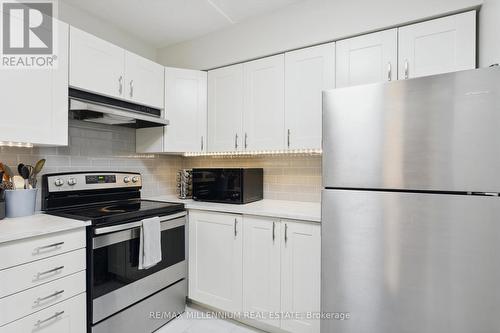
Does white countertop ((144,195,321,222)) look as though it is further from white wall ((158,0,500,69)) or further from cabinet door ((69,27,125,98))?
white wall ((158,0,500,69))

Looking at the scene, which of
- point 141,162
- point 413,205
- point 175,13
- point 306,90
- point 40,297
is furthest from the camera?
point 141,162

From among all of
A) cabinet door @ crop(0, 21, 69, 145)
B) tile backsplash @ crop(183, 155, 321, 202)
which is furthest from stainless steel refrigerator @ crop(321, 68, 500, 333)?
cabinet door @ crop(0, 21, 69, 145)

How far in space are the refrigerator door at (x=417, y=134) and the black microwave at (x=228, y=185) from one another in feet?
2.95

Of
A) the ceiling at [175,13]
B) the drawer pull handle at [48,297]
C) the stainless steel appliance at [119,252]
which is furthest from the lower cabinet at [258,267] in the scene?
the ceiling at [175,13]

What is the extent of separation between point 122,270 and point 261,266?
0.92 meters

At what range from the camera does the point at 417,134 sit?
1.21 metres

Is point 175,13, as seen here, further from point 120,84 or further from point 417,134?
point 417,134

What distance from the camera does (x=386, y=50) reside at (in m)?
1.72

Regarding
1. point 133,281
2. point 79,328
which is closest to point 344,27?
point 133,281

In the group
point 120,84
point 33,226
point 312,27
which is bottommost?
point 33,226

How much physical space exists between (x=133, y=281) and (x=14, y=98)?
1290mm

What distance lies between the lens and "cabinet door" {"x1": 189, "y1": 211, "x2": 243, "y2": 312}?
1976 millimetres

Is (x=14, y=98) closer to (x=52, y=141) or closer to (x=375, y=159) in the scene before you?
(x=52, y=141)

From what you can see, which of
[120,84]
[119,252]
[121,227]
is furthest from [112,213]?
[120,84]
